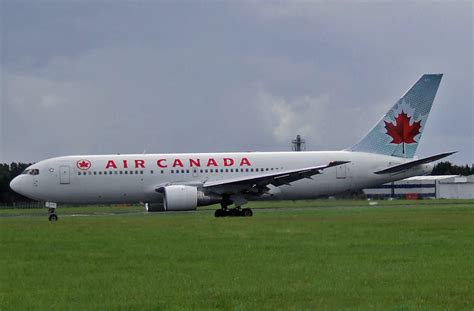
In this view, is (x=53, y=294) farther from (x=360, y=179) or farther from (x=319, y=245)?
(x=360, y=179)

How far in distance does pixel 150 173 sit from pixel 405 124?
14.1 meters

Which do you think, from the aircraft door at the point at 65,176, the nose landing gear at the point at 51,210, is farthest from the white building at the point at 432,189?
the nose landing gear at the point at 51,210

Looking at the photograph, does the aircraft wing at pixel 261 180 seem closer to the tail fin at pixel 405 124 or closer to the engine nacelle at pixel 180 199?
the engine nacelle at pixel 180 199

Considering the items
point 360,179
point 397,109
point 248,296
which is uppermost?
point 397,109

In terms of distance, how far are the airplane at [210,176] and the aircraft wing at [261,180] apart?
0.05 metres

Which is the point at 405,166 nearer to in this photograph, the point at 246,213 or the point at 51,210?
the point at 246,213

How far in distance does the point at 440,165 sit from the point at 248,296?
110 m

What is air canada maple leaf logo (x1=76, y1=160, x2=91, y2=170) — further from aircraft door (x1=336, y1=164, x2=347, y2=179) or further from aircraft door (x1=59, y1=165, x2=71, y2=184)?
aircraft door (x1=336, y1=164, x2=347, y2=179)

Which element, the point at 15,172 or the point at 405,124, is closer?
the point at 405,124

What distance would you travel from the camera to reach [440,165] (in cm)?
11712

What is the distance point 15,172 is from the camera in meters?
95.8

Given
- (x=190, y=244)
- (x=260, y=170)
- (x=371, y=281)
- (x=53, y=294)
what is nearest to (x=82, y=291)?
(x=53, y=294)

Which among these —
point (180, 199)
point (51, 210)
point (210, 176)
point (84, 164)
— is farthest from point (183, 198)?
point (51, 210)

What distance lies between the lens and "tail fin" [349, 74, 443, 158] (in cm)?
4353
